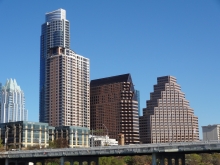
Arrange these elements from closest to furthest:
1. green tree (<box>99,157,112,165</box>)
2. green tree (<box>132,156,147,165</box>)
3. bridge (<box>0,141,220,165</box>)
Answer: bridge (<box>0,141,220,165</box>) < green tree (<box>99,157,112,165</box>) < green tree (<box>132,156,147,165</box>)

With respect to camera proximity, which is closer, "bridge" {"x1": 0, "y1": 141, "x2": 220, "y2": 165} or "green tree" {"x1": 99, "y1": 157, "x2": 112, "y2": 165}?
"bridge" {"x1": 0, "y1": 141, "x2": 220, "y2": 165}

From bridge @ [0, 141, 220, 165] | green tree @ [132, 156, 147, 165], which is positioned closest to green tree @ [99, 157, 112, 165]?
green tree @ [132, 156, 147, 165]

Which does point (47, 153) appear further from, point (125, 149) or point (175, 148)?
point (175, 148)

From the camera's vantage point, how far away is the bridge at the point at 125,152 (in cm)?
11310

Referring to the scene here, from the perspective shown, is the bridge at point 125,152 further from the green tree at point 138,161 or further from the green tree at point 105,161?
the green tree at point 138,161

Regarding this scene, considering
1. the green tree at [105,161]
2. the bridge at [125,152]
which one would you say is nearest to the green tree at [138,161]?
the green tree at [105,161]

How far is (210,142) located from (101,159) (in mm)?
74232

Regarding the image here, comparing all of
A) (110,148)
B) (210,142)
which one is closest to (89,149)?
(110,148)

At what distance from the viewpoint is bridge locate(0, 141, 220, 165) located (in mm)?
113100

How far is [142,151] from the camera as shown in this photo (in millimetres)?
120938

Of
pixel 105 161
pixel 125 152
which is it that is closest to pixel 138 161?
pixel 105 161

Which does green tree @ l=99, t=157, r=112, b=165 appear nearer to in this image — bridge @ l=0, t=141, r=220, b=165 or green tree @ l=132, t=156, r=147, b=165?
green tree @ l=132, t=156, r=147, b=165

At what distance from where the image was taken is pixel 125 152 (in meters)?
124

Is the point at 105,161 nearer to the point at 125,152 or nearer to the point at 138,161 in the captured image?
the point at 138,161
